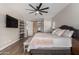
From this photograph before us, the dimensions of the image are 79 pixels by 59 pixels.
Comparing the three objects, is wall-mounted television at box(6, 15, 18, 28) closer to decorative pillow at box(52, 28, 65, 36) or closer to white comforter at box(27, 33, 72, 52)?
white comforter at box(27, 33, 72, 52)

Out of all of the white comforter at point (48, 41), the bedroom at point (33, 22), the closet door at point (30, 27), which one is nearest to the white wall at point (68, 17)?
the bedroom at point (33, 22)

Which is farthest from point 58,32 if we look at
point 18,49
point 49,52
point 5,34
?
point 5,34

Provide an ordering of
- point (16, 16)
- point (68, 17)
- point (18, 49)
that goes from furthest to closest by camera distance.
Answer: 1. point (68, 17)
2. point (16, 16)
3. point (18, 49)

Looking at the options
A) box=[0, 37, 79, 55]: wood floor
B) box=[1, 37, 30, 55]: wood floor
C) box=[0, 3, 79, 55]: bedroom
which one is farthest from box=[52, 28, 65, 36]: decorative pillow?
box=[1, 37, 30, 55]: wood floor

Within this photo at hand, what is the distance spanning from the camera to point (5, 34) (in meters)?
1.58

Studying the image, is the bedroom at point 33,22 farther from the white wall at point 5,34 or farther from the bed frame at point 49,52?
the bed frame at point 49,52

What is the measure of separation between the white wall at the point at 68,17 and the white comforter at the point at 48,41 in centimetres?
21

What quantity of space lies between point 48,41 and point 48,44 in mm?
42

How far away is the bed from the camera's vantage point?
1492 millimetres

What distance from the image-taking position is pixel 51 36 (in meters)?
1.59

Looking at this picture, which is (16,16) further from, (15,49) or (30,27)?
(15,49)
